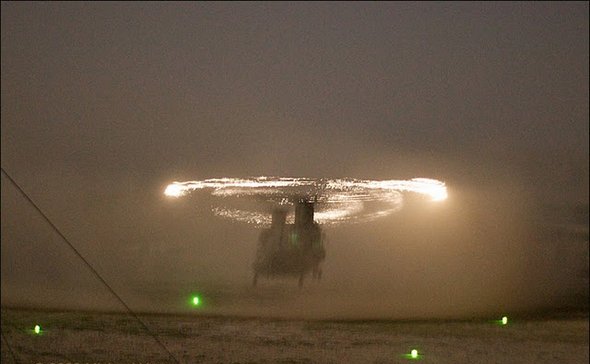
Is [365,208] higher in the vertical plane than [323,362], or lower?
higher

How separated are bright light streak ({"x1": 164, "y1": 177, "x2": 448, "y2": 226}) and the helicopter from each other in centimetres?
23

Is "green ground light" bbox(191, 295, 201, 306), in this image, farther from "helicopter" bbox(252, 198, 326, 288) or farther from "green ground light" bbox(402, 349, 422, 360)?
"green ground light" bbox(402, 349, 422, 360)

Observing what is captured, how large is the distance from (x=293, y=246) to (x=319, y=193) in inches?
45.1

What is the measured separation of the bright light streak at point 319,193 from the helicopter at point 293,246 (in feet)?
0.77

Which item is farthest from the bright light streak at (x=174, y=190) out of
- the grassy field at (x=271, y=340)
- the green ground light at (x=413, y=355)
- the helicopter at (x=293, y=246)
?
the green ground light at (x=413, y=355)

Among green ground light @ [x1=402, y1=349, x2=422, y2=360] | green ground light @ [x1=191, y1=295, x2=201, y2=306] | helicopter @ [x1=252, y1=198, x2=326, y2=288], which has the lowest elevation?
green ground light @ [x1=402, y1=349, x2=422, y2=360]

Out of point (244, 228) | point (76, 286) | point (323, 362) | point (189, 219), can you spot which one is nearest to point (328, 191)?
point (244, 228)

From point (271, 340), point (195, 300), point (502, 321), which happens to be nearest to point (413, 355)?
point (271, 340)

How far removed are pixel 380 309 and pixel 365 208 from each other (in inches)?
85.1

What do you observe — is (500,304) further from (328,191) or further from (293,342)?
(293,342)

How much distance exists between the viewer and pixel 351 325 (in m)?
13.5

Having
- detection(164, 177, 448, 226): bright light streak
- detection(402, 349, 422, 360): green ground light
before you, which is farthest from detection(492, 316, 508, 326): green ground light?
detection(402, 349, 422, 360): green ground light

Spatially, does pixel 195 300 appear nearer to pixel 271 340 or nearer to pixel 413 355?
pixel 271 340

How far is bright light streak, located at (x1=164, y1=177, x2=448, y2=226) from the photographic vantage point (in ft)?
43.7
